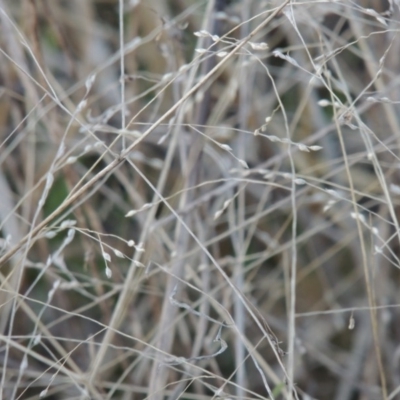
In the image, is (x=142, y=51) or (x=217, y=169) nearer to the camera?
(x=217, y=169)

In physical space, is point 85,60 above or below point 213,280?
above

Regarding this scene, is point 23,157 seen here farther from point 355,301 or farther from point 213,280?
point 355,301

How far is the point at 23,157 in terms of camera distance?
4.19ft

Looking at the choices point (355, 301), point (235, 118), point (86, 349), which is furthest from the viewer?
point (355, 301)

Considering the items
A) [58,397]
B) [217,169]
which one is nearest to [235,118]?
[217,169]

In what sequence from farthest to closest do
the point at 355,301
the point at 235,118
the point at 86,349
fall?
the point at 355,301 → the point at 235,118 → the point at 86,349

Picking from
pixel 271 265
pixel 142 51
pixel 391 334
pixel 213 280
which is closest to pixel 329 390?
pixel 391 334

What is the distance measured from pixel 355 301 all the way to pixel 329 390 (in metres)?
0.20

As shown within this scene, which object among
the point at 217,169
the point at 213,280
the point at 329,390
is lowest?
the point at 329,390

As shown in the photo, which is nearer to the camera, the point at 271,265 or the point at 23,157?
the point at 23,157

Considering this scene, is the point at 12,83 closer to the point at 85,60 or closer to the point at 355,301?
the point at 85,60

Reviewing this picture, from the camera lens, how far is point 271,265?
54.7 inches

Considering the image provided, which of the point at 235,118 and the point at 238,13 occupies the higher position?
the point at 238,13

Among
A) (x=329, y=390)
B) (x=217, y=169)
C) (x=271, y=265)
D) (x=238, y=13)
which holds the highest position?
(x=238, y=13)
